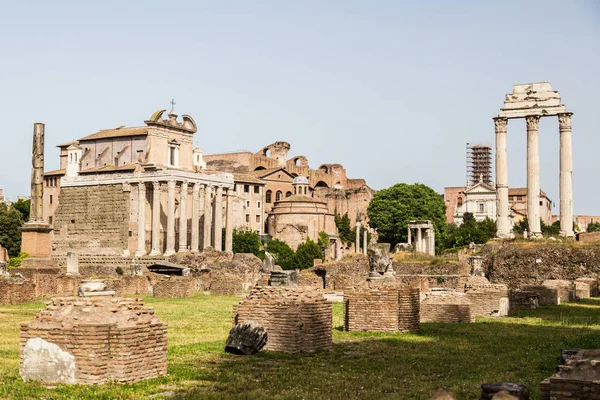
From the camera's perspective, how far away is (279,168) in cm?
9950

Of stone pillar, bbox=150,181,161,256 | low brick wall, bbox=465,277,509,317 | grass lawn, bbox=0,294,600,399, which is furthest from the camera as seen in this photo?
stone pillar, bbox=150,181,161,256

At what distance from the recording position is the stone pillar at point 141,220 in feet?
220

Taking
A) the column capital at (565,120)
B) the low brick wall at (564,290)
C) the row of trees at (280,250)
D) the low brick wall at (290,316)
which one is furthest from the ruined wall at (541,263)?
the row of trees at (280,250)

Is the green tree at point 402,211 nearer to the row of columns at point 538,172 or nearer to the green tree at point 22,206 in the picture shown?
the green tree at point 22,206

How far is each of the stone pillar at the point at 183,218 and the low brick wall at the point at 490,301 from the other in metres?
45.3

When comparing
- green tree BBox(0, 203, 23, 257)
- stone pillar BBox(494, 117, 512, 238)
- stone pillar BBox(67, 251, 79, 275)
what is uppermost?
stone pillar BBox(494, 117, 512, 238)

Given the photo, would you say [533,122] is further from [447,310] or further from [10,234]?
[10,234]

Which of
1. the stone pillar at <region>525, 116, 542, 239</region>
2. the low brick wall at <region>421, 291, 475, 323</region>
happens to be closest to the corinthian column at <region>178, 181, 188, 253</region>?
the stone pillar at <region>525, 116, 542, 239</region>

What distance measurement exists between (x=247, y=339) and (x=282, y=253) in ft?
220

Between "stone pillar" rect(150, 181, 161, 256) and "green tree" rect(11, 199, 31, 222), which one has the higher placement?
"green tree" rect(11, 199, 31, 222)

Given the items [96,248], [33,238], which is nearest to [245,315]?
[33,238]

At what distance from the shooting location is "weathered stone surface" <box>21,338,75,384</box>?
9.62 m

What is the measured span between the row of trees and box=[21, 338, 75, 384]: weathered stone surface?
63.0m

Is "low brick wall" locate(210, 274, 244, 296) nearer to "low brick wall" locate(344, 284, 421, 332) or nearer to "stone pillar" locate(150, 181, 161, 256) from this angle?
"low brick wall" locate(344, 284, 421, 332)
